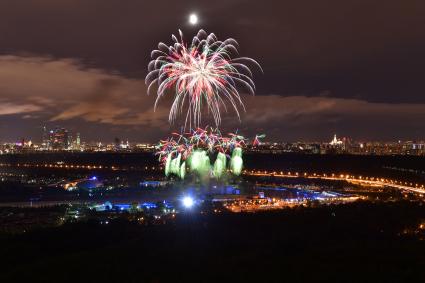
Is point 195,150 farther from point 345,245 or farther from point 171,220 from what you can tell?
point 345,245

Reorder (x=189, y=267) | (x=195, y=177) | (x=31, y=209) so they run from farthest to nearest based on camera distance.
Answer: (x=195, y=177), (x=31, y=209), (x=189, y=267)

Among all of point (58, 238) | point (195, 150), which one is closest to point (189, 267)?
point (58, 238)

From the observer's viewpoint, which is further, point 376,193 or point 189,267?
point 376,193

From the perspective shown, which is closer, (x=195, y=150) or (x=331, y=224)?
(x=331, y=224)

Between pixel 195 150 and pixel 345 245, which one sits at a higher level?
pixel 195 150

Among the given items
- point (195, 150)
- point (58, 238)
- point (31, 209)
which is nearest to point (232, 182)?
point (195, 150)

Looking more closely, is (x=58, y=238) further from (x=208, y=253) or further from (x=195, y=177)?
(x=195, y=177)

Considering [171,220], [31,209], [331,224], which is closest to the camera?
[331,224]

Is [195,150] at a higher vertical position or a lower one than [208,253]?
higher

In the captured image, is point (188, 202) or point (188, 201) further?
point (188, 201)
